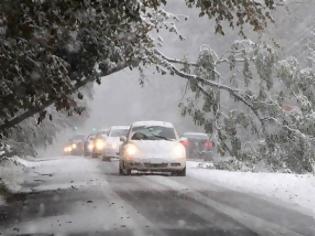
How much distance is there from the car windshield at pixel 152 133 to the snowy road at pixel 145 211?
416cm

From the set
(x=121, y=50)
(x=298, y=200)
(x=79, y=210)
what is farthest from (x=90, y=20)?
(x=298, y=200)

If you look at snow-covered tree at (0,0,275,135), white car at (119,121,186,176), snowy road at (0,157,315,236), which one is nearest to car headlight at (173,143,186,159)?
white car at (119,121,186,176)

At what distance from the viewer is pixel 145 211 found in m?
12.3

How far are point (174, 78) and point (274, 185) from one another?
194 feet

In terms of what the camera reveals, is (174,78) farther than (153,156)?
Yes

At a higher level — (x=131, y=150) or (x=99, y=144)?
(x=99, y=144)

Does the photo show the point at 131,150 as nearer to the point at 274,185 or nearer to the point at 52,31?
the point at 274,185

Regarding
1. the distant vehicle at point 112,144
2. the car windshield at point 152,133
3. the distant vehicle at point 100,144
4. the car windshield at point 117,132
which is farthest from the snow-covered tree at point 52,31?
the distant vehicle at point 100,144

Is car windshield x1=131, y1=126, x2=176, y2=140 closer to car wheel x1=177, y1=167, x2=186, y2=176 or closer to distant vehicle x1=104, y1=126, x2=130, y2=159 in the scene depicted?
car wheel x1=177, y1=167, x2=186, y2=176

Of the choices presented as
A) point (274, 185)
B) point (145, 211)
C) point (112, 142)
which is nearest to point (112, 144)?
point (112, 142)

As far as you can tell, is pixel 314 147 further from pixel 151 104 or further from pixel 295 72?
pixel 151 104

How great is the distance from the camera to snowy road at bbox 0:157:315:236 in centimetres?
1034

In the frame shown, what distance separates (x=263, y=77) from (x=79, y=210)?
13.1 meters

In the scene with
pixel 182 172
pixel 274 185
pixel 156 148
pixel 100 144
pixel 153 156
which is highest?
pixel 100 144
